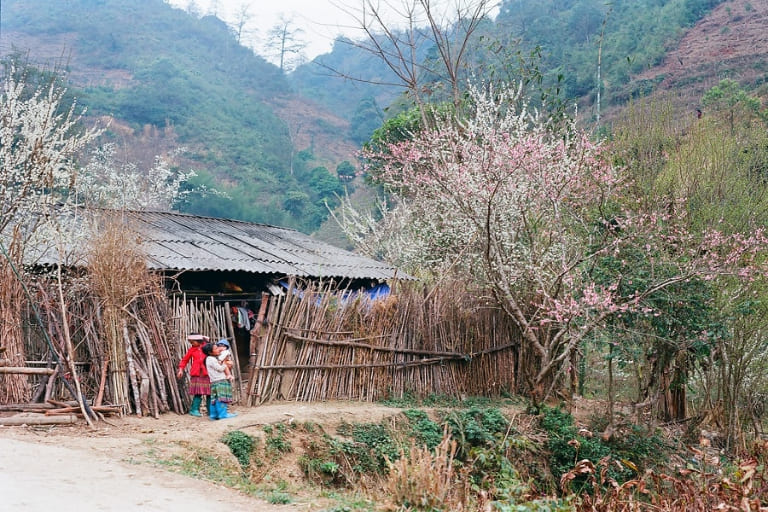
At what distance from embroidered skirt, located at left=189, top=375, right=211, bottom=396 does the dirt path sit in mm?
318

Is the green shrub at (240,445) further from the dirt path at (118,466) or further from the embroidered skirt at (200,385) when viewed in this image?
the embroidered skirt at (200,385)

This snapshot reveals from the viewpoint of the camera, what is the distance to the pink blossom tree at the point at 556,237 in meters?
8.88

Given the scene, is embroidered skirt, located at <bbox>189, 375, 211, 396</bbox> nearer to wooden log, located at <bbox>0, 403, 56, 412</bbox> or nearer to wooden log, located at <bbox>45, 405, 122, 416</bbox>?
wooden log, located at <bbox>45, 405, 122, 416</bbox>

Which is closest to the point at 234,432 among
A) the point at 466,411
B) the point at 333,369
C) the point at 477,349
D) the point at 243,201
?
the point at 333,369

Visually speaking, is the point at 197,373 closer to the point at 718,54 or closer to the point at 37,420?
the point at 37,420

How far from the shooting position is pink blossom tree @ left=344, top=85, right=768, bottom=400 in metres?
8.88

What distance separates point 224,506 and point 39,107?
680cm

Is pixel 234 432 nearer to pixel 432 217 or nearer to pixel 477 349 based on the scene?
pixel 477 349

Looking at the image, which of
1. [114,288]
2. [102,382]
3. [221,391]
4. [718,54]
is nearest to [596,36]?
[718,54]

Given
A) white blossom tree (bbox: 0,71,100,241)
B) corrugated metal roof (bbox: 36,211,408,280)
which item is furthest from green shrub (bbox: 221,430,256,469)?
white blossom tree (bbox: 0,71,100,241)

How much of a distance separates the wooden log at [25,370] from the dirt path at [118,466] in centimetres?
70

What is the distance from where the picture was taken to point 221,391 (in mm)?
7848

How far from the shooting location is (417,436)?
8469 mm

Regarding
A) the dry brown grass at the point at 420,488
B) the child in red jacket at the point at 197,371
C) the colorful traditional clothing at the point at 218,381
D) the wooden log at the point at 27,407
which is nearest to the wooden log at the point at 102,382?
the wooden log at the point at 27,407
